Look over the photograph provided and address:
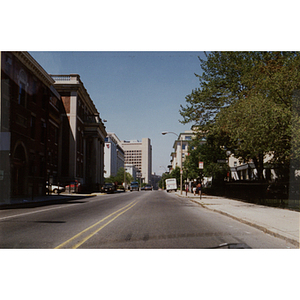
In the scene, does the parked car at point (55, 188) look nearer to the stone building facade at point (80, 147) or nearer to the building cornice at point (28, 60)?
the stone building facade at point (80, 147)

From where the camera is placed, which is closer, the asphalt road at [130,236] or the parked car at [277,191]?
the asphalt road at [130,236]

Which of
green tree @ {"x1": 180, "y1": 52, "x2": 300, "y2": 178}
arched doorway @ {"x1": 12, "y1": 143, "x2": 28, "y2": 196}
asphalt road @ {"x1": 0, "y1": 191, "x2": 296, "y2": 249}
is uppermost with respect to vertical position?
green tree @ {"x1": 180, "y1": 52, "x2": 300, "y2": 178}

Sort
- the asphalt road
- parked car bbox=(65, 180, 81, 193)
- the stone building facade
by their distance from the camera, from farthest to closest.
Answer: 1. parked car bbox=(65, 180, 81, 193)
2. the stone building facade
3. the asphalt road

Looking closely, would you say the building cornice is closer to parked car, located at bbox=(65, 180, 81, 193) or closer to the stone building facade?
the stone building facade

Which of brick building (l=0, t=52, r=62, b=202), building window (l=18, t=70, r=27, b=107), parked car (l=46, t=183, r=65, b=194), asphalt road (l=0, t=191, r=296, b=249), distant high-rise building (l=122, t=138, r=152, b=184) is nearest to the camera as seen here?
asphalt road (l=0, t=191, r=296, b=249)

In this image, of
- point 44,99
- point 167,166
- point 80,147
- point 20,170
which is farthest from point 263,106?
point 80,147

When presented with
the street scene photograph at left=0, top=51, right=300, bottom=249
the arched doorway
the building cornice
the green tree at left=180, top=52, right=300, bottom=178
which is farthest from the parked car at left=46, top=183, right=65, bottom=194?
the building cornice

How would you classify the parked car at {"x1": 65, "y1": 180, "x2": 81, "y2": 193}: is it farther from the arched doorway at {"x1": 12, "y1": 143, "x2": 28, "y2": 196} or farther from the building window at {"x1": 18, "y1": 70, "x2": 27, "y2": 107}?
the building window at {"x1": 18, "y1": 70, "x2": 27, "y2": 107}

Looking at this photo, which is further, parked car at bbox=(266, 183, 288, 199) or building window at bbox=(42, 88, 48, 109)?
building window at bbox=(42, 88, 48, 109)

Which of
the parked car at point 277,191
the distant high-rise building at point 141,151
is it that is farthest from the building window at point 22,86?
the parked car at point 277,191

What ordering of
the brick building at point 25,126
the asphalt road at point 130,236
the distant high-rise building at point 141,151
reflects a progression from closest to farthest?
the asphalt road at point 130,236 → the brick building at point 25,126 → the distant high-rise building at point 141,151

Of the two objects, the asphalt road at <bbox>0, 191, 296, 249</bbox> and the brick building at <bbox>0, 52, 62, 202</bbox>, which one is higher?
the brick building at <bbox>0, 52, 62, 202</bbox>

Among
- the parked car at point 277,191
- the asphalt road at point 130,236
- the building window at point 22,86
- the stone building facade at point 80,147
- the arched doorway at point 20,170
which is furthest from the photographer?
the stone building facade at point 80,147
